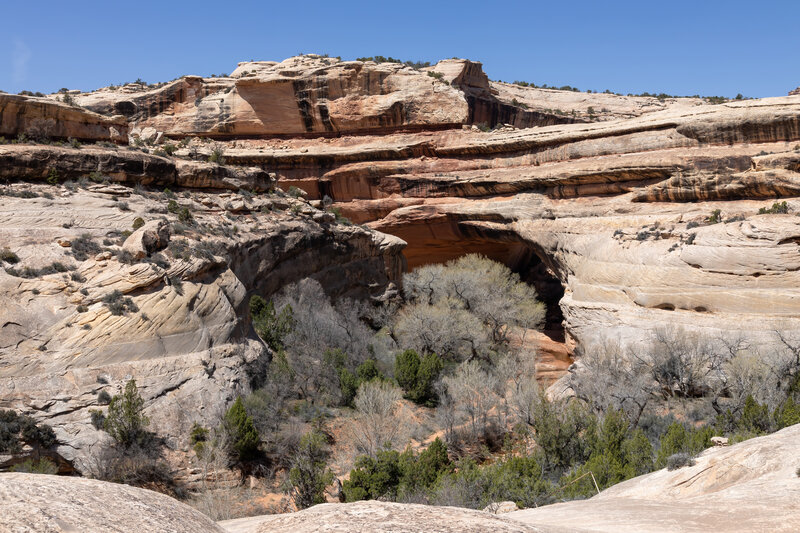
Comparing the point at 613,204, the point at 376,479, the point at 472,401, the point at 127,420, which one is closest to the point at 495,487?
the point at 376,479

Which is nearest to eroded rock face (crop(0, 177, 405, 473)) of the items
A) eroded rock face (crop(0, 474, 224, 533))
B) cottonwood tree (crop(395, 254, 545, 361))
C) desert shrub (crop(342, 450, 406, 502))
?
desert shrub (crop(342, 450, 406, 502))

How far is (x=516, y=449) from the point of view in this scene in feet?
55.9

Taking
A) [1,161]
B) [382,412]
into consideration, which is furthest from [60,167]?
[382,412]

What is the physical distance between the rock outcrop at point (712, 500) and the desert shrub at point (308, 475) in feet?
22.2

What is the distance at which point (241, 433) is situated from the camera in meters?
14.5

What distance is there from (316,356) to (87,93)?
29.0 metres

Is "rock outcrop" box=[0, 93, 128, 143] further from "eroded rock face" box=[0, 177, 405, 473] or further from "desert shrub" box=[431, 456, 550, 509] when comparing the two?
"desert shrub" box=[431, 456, 550, 509]

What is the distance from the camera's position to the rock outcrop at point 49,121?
2186 cm

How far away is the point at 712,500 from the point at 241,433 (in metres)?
11.1

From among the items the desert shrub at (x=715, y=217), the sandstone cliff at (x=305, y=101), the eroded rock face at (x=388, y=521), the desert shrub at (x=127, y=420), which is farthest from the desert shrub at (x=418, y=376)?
the sandstone cliff at (x=305, y=101)

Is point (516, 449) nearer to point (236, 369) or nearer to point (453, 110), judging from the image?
point (236, 369)

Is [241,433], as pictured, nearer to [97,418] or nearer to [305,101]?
[97,418]

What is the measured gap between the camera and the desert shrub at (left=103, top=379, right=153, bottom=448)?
525 inches

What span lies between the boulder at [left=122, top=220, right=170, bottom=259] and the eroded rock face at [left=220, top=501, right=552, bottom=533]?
13553mm
